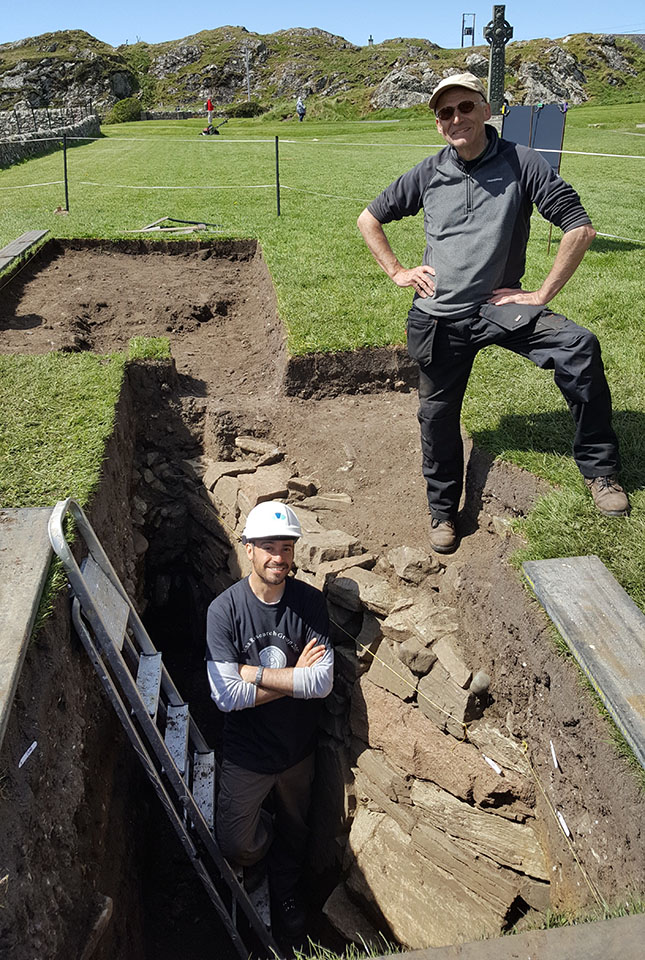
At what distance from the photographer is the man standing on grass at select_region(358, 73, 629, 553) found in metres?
3.72

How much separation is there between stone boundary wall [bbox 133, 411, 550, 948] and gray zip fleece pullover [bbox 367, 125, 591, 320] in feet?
5.80

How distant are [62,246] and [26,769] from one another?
33.2ft

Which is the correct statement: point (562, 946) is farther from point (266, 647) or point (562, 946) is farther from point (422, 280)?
point (422, 280)

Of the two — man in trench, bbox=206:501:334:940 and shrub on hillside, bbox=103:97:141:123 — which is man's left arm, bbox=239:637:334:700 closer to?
man in trench, bbox=206:501:334:940

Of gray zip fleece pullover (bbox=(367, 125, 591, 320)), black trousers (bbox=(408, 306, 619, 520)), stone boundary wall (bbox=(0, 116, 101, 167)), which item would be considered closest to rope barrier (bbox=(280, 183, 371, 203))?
stone boundary wall (bbox=(0, 116, 101, 167))

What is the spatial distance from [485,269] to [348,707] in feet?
9.41

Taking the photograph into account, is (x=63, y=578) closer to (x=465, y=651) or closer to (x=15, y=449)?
(x=15, y=449)

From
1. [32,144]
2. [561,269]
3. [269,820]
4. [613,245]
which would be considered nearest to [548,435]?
[561,269]

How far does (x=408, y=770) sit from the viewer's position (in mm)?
4238

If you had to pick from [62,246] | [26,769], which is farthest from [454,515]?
[62,246]

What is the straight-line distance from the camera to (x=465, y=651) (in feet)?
13.8

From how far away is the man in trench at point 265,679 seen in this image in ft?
13.3

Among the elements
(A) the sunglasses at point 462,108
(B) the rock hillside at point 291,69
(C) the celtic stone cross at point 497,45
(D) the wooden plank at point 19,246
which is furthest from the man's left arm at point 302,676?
(B) the rock hillside at point 291,69

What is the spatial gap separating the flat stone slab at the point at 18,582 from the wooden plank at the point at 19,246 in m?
6.38
